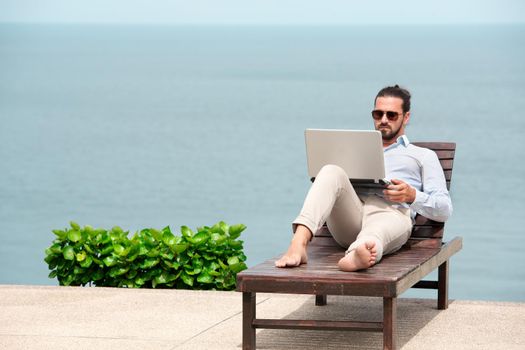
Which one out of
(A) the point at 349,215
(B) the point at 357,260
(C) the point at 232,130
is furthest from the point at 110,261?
(C) the point at 232,130

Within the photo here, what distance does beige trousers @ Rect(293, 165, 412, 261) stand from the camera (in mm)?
6215

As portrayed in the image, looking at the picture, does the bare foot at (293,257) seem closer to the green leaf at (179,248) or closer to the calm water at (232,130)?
the green leaf at (179,248)

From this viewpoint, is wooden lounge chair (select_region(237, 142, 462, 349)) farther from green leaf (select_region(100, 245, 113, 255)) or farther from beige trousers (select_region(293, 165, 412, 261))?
green leaf (select_region(100, 245, 113, 255))

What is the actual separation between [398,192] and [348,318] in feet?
2.36

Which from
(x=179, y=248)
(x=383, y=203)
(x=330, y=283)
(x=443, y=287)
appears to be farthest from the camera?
(x=179, y=248)

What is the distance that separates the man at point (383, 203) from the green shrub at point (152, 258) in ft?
3.72

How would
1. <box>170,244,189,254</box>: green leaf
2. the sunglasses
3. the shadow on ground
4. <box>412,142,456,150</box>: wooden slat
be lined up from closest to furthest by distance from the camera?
1. the shadow on ground
2. the sunglasses
3. <box>412,142,456,150</box>: wooden slat
4. <box>170,244,189,254</box>: green leaf

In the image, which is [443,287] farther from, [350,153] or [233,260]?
[233,260]

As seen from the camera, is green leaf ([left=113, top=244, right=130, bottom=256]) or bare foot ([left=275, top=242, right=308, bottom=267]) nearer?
bare foot ([left=275, top=242, right=308, bottom=267])

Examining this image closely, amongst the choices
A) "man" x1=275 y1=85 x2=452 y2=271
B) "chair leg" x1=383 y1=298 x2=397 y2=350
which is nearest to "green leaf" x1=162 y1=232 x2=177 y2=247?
"man" x1=275 y1=85 x2=452 y2=271

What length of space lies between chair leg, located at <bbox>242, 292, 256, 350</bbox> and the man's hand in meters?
0.96

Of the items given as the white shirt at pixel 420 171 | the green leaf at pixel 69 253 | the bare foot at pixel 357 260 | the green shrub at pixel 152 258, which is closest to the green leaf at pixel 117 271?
the green shrub at pixel 152 258

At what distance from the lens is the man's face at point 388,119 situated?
6965 millimetres

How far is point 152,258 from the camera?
768 centimetres
